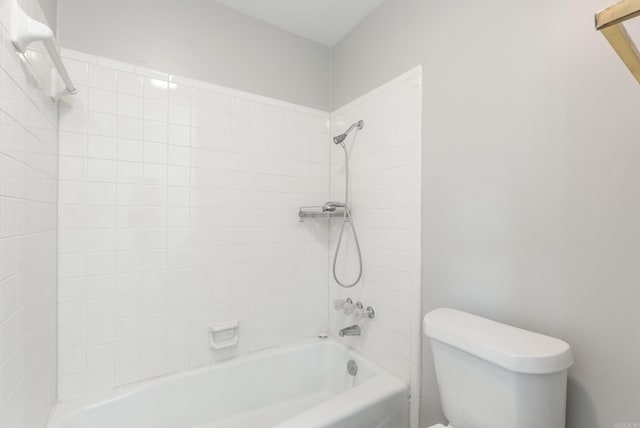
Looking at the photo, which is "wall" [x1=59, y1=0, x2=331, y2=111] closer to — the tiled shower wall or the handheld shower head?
the tiled shower wall

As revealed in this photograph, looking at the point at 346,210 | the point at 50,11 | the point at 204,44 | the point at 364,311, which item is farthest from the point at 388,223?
the point at 50,11

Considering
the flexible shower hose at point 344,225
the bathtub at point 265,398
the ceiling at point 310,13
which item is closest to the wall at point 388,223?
the flexible shower hose at point 344,225

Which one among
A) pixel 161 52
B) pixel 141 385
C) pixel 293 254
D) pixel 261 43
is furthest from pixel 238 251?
pixel 261 43

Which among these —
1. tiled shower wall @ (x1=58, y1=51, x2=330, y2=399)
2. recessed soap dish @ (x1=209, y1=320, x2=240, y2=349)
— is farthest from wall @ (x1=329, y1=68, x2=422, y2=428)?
recessed soap dish @ (x1=209, y1=320, x2=240, y2=349)

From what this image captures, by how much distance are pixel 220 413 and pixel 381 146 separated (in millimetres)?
1752

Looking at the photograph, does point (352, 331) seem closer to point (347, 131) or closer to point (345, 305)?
point (345, 305)

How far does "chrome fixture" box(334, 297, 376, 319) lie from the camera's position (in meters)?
1.72

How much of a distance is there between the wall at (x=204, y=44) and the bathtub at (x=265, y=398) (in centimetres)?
164

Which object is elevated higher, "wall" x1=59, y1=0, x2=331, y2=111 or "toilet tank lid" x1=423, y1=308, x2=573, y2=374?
"wall" x1=59, y1=0, x2=331, y2=111

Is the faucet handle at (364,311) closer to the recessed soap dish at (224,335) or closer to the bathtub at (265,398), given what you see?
the bathtub at (265,398)

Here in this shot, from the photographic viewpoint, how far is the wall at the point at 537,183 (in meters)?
0.87

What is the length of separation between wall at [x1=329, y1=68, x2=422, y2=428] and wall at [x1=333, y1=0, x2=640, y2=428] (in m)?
0.07

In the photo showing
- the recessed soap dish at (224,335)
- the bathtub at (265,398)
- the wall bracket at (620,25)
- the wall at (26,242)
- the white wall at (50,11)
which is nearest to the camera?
the wall bracket at (620,25)

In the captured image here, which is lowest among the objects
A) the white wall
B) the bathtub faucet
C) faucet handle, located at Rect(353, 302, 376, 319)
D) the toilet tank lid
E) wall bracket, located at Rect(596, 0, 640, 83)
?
the bathtub faucet
